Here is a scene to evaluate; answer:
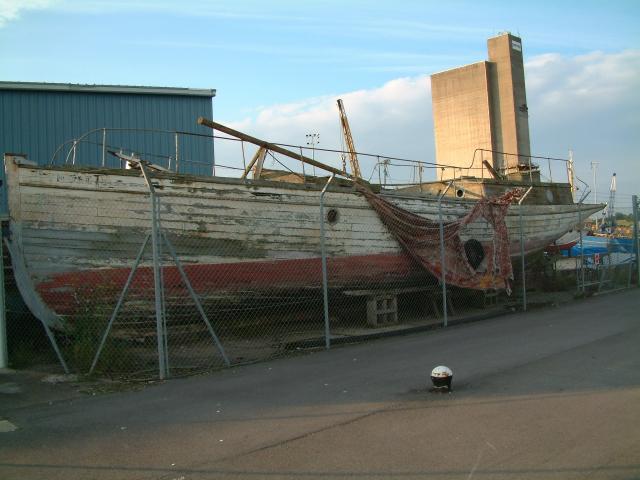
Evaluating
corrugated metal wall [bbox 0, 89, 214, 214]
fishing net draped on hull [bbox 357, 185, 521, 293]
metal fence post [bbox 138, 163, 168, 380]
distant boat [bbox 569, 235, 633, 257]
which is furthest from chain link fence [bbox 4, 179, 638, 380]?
distant boat [bbox 569, 235, 633, 257]

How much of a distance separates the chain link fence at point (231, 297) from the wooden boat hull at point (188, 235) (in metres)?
0.03

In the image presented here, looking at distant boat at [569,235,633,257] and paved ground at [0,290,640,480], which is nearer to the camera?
paved ground at [0,290,640,480]

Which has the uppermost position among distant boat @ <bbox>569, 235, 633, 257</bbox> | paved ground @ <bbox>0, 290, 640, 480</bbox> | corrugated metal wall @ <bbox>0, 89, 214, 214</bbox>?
corrugated metal wall @ <bbox>0, 89, 214, 214</bbox>

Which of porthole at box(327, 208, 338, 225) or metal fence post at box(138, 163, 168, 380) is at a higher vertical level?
porthole at box(327, 208, 338, 225)

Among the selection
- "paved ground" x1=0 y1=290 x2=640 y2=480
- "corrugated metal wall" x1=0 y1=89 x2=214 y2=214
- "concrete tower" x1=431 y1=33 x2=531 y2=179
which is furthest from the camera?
"concrete tower" x1=431 y1=33 x2=531 y2=179

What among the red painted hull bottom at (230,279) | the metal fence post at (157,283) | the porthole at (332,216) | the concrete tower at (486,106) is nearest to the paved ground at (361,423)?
the metal fence post at (157,283)

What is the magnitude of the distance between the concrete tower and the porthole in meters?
28.2

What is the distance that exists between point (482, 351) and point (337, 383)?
2.79m

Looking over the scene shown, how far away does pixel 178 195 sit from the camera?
9336 millimetres

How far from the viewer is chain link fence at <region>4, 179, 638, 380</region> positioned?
8.03 metres

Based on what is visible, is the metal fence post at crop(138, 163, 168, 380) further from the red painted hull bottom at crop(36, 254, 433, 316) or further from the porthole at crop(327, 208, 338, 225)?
the porthole at crop(327, 208, 338, 225)

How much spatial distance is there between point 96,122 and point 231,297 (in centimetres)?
946

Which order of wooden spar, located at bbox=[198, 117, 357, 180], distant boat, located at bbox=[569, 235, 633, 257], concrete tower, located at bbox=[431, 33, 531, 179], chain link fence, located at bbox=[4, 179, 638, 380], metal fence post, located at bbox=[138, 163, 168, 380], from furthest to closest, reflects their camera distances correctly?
concrete tower, located at bbox=[431, 33, 531, 179] → distant boat, located at bbox=[569, 235, 633, 257] → wooden spar, located at bbox=[198, 117, 357, 180] → chain link fence, located at bbox=[4, 179, 638, 380] → metal fence post, located at bbox=[138, 163, 168, 380]

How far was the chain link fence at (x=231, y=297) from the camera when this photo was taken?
8.03 meters
